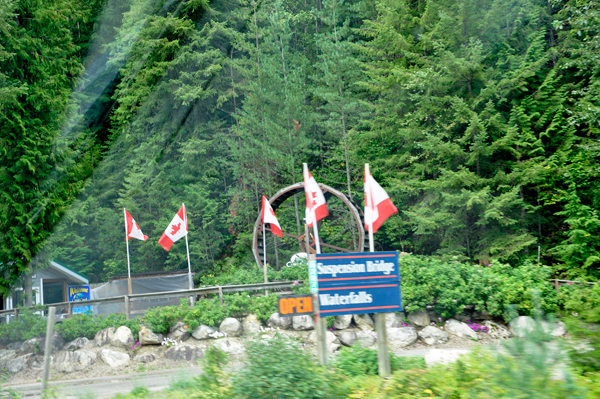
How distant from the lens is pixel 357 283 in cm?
727

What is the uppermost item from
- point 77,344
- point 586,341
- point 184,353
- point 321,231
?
point 321,231

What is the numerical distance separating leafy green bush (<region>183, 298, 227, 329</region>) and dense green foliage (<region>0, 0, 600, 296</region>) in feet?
21.7

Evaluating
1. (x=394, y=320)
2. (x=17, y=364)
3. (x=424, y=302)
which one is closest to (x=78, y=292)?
(x=17, y=364)

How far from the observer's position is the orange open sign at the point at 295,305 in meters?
6.91

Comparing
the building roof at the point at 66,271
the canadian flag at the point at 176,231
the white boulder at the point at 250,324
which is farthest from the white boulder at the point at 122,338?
the building roof at the point at 66,271

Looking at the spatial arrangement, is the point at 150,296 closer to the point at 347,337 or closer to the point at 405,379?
the point at 347,337

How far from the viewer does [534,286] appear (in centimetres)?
1429

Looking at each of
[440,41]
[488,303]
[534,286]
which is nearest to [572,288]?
[534,286]

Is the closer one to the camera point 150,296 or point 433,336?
point 433,336

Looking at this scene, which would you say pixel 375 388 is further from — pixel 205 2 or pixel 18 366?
pixel 205 2

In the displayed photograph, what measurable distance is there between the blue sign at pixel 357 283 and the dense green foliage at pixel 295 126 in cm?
935

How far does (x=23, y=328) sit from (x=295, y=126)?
61.4ft

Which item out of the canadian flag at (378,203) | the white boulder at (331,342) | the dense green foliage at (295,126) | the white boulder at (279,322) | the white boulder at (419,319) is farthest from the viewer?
the dense green foliage at (295,126)

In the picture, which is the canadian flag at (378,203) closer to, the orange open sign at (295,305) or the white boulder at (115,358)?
the orange open sign at (295,305)
